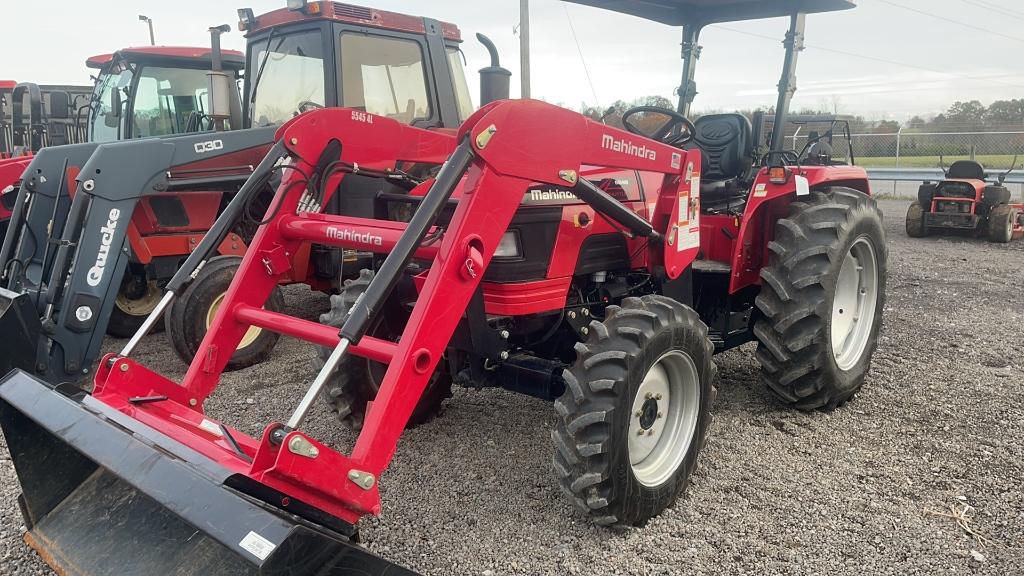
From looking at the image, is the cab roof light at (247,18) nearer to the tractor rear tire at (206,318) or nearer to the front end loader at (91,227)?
the front end loader at (91,227)

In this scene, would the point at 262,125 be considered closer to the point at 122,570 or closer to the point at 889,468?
the point at 122,570

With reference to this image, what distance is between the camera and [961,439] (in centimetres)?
363

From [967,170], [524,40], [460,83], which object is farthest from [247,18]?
[967,170]

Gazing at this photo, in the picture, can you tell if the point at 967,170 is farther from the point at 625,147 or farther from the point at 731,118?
the point at 625,147

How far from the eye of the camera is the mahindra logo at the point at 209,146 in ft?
16.8

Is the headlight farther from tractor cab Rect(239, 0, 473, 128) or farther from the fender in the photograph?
tractor cab Rect(239, 0, 473, 128)

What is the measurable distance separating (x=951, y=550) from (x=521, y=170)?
2154mm

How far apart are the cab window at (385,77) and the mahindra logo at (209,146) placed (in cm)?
94

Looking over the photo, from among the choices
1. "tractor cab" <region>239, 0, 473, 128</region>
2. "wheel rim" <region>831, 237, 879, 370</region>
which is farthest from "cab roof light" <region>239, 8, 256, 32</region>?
"wheel rim" <region>831, 237, 879, 370</region>

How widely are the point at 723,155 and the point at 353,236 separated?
2740 mm

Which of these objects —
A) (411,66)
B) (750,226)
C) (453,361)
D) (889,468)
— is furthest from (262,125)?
(889,468)

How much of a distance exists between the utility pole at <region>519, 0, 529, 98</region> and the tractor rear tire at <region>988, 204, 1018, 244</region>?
7787 millimetres

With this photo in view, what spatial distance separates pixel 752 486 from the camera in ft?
10.5

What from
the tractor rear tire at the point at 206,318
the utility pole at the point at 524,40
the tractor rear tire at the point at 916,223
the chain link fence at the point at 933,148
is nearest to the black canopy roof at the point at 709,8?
the tractor rear tire at the point at 206,318
